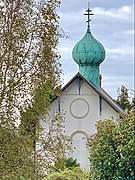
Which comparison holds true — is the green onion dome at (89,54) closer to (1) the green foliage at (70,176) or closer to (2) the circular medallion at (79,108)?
(2) the circular medallion at (79,108)

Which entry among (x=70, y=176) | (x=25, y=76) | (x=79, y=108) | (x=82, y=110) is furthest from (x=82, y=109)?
(x=25, y=76)

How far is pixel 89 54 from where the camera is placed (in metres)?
21.6

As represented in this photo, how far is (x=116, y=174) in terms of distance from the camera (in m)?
8.05

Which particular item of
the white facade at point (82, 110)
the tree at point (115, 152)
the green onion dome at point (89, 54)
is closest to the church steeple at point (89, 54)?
the green onion dome at point (89, 54)

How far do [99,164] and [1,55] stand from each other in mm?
2221

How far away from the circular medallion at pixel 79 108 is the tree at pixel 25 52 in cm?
1210

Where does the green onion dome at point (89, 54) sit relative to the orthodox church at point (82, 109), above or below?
above

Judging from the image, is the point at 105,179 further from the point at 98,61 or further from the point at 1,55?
the point at 98,61

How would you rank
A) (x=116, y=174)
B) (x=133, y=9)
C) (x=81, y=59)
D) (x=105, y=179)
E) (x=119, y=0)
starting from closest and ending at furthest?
(x=133, y=9) < (x=119, y=0) < (x=116, y=174) < (x=105, y=179) < (x=81, y=59)

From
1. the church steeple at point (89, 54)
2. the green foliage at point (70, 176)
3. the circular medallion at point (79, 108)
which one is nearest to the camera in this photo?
the green foliage at point (70, 176)

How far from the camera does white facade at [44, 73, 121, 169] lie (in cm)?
2067

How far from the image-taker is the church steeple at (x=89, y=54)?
21.5 meters

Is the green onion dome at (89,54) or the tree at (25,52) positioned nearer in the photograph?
the tree at (25,52)

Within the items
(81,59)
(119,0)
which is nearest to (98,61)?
(81,59)
